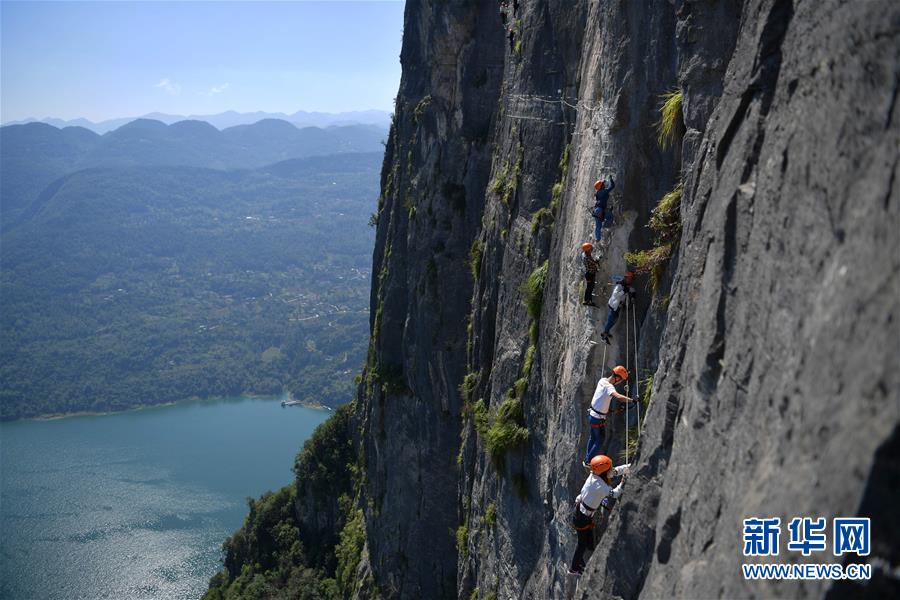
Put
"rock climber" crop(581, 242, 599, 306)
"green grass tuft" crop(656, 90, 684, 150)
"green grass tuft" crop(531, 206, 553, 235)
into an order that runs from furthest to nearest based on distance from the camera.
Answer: "green grass tuft" crop(531, 206, 553, 235) → "rock climber" crop(581, 242, 599, 306) → "green grass tuft" crop(656, 90, 684, 150)

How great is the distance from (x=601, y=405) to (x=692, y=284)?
2.45 metres

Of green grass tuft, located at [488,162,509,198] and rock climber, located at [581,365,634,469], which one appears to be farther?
green grass tuft, located at [488,162,509,198]

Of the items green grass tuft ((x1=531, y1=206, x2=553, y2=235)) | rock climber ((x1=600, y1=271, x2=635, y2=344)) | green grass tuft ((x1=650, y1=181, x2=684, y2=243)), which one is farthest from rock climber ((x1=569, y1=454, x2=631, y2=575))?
green grass tuft ((x1=531, y1=206, x2=553, y2=235))

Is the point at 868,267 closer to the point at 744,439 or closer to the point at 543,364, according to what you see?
the point at 744,439

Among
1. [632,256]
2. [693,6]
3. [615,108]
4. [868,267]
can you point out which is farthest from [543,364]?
[868,267]

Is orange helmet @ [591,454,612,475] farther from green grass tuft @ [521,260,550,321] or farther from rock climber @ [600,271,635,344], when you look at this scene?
green grass tuft @ [521,260,550,321]

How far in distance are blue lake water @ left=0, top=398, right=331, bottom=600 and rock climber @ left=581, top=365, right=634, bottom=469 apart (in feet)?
202

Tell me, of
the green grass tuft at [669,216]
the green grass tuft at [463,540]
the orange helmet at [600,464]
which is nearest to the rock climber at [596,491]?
the orange helmet at [600,464]

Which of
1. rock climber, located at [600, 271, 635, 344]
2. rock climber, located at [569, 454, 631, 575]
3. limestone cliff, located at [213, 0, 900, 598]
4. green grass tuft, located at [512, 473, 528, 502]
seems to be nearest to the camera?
limestone cliff, located at [213, 0, 900, 598]

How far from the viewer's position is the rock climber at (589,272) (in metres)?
10.3

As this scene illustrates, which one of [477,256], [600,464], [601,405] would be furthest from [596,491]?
[477,256]

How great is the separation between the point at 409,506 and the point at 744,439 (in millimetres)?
21549

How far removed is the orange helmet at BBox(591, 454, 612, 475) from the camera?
8859 mm

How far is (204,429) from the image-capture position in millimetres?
117438
